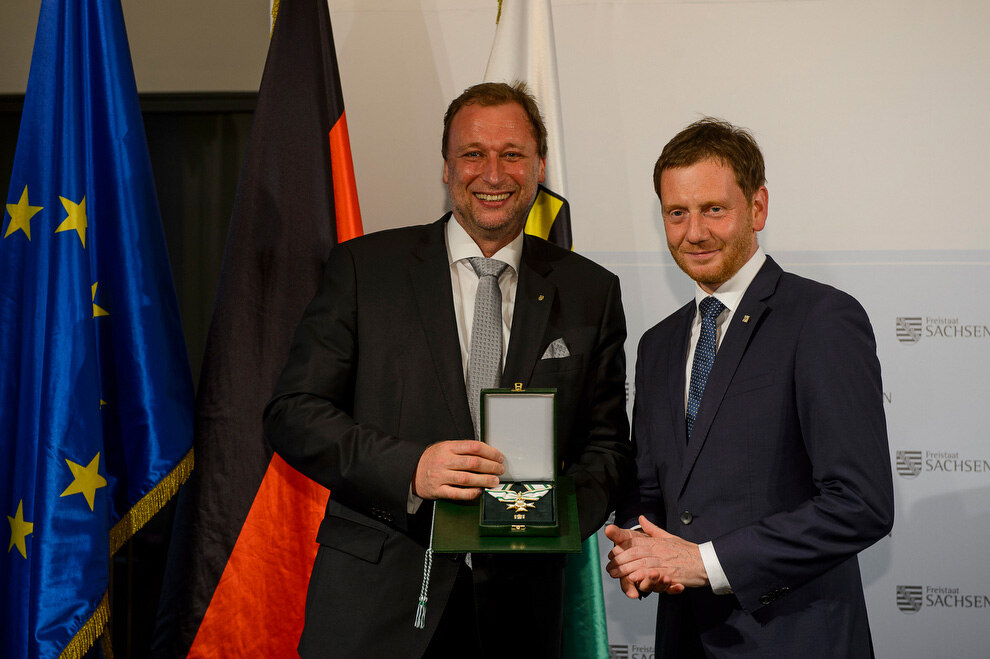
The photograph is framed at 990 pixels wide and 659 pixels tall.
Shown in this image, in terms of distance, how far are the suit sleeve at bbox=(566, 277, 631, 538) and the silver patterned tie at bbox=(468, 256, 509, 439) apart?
0.90 feet

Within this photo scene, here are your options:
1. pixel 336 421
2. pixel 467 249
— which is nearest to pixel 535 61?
pixel 467 249

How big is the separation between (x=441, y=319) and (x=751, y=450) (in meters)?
0.78

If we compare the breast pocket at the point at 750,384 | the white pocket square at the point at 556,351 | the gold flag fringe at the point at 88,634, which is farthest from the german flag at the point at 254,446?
the breast pocket at the point at 750,384

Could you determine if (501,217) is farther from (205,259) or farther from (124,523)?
(205,259)

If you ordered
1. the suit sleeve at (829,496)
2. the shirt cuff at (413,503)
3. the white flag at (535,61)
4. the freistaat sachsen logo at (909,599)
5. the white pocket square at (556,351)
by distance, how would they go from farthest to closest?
the freistaat sachsen logo at (909,599) → the white flag at (535,61) → the white pocket square at (556,351) → the shirt cuff at (413,503) → the suit sleeve at (829,496)

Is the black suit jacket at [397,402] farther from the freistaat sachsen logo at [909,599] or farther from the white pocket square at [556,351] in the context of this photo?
the freistaat sachsen logo at [909,599]

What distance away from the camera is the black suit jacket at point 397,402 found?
1821 mm

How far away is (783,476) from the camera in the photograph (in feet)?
5.86

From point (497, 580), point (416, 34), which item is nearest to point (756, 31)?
point (416, 34)

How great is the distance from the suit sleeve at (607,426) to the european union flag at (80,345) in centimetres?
125

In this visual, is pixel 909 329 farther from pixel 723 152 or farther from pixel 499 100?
pixel 499 100

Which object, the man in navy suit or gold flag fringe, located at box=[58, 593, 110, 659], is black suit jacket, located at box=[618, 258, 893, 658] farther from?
gold flag fringe, located at box=[58, 593, 110, 659]

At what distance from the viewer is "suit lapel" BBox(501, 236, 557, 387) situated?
6.38 feet

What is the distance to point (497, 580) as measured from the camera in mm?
1866
